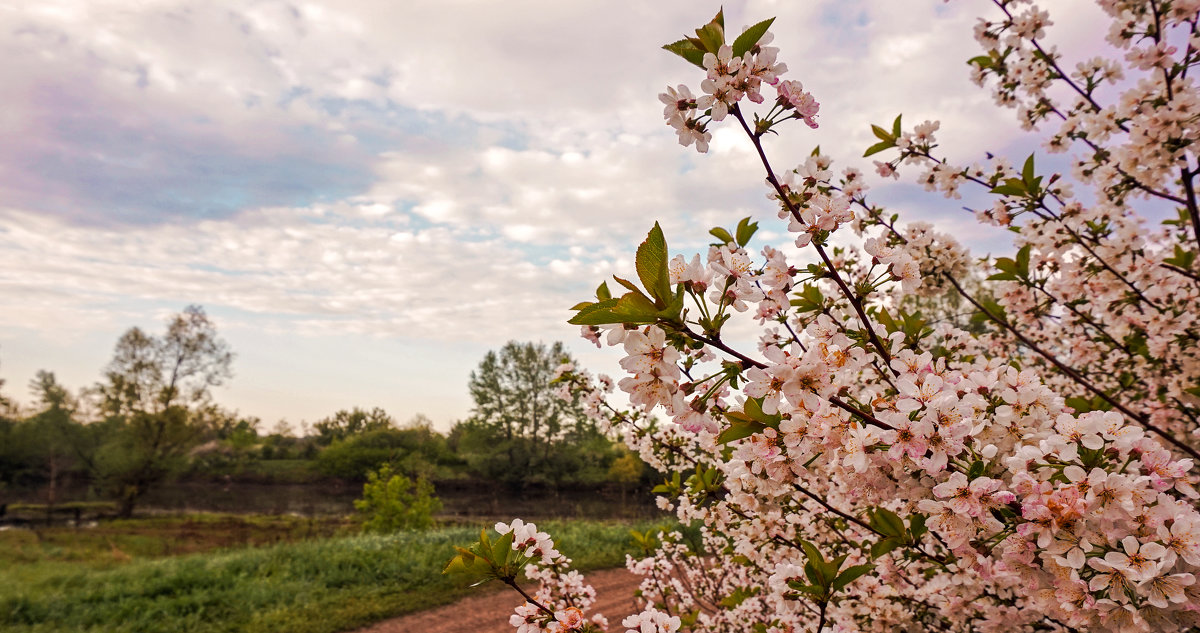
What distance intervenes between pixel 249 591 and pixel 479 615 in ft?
11.1

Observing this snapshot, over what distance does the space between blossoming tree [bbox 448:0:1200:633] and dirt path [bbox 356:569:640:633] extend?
542 centimetres

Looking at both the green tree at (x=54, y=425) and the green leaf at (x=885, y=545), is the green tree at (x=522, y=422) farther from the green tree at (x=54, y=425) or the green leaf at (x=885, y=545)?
the green leaf at (x=885, y=545)

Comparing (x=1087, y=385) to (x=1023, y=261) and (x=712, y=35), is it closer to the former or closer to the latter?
(x=1023, y=261)

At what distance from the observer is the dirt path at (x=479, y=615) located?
7129 mm

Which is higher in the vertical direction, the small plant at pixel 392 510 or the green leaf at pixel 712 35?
the green leaf at pixel 712 35

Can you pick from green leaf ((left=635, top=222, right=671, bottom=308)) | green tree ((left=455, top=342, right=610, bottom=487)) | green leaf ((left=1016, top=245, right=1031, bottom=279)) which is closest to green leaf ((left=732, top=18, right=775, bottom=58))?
green leaf ((left=635, top=222, right=671, bottom=308))

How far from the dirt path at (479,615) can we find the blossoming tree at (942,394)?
542 centimetres

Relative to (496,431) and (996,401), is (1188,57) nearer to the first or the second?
(996,401)

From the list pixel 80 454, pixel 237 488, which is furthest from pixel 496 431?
pixel 80 454

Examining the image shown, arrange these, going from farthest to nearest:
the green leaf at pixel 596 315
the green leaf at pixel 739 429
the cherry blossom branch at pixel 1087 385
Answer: the cherry blossom branch at pixel 1087 385, the green leaf at pixel 739 429, the green leaf at pixel 596 315

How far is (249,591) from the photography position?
25.7ft

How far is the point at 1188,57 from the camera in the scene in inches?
81.0

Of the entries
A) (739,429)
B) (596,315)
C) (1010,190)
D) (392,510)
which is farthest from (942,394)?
(392,510)

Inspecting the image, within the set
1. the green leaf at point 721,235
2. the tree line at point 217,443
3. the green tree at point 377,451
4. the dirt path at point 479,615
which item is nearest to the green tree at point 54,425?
the tree line at point 217,443
